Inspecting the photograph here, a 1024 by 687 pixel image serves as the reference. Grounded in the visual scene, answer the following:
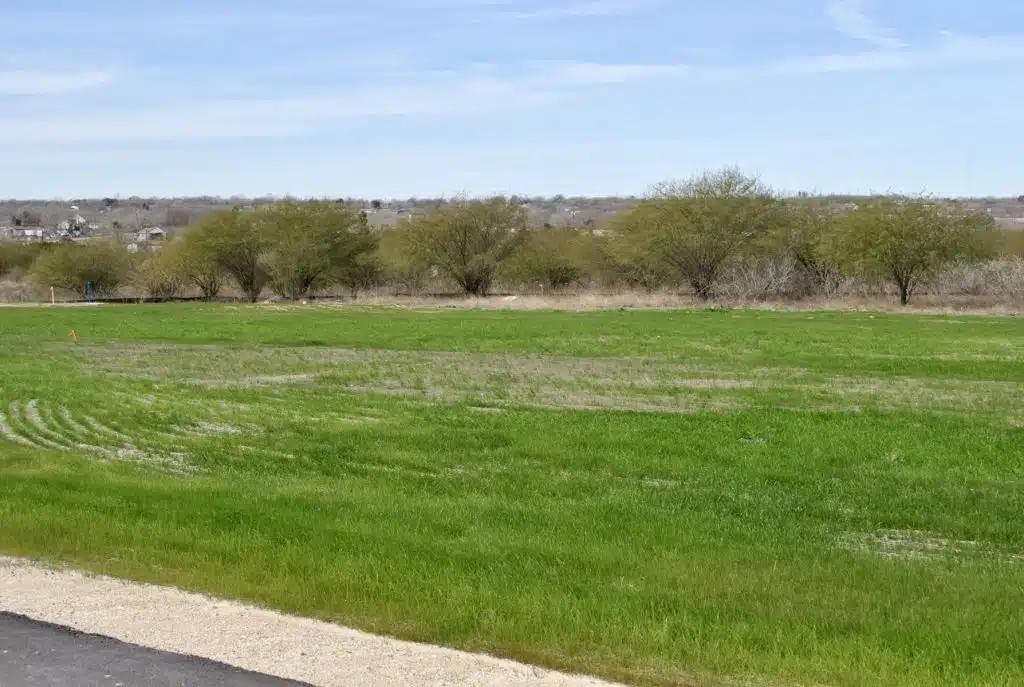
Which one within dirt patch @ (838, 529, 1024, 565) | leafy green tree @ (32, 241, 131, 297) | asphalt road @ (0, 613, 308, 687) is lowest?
dirt patch @ (838, 529, 1024, 565)

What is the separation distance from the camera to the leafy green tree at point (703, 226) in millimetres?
66375

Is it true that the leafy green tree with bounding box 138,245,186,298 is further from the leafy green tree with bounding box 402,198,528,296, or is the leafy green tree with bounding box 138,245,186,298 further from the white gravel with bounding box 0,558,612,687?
the white gravel with bounding box 0,558,612,687

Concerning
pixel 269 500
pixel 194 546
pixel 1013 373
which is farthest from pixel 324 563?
pixel 1013 373

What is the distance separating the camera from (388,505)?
455 inches

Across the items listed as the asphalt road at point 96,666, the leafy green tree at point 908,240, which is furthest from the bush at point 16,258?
the asphalt road at point 96,666

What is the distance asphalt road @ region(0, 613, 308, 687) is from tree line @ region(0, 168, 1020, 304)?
56454 millimetres

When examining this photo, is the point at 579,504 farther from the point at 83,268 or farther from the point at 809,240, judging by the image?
the point at 83,268

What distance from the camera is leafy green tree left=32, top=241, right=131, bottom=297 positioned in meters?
79.0

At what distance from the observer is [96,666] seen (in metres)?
6.86

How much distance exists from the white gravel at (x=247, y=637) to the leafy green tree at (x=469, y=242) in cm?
6694

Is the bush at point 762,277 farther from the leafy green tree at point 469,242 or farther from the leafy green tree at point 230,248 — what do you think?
the leafy green tree at point 230,248

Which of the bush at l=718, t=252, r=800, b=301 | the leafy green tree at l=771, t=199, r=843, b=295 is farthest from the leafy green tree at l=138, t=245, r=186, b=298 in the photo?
the leafy green tree at l=771, t=199, r=843, b=295

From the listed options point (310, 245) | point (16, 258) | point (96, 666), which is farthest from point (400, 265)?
point (96, 666)

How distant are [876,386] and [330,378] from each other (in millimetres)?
11091
